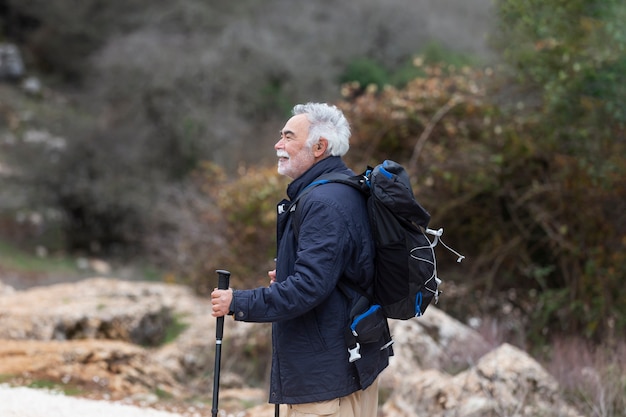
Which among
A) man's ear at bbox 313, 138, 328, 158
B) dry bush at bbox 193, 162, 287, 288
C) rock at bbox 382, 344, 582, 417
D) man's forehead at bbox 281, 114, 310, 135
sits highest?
dry bush at bbox 193, 162, 287, 288

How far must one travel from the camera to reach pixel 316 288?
2918mm

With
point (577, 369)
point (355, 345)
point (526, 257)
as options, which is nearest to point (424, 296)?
point (355, 345)

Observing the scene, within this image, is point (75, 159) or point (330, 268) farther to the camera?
point (75, 159)

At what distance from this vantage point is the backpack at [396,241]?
3.05m

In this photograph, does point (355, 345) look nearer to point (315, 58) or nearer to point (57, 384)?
point (57, 384)

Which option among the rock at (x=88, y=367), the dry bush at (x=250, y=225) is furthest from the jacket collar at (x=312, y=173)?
the dry bush at (x=250, y=225)

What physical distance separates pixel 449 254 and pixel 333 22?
77.6ft

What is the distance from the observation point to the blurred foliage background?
7656 mm

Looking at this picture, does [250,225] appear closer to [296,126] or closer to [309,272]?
[296,126]

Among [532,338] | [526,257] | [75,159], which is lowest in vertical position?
[532,338]

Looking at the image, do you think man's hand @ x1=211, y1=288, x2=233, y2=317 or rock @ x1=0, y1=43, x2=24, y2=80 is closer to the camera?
man's hand @ x1=211, y1=288, x2=233, y2=317

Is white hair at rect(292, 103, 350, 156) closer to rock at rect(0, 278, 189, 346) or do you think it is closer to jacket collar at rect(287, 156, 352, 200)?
jacket collar at rect(287, 156, 352, 200)

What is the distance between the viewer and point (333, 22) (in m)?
31.1

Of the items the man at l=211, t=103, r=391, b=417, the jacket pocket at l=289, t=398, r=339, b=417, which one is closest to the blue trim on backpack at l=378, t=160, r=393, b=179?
the man at l=211, t=103, r=391, b=417
